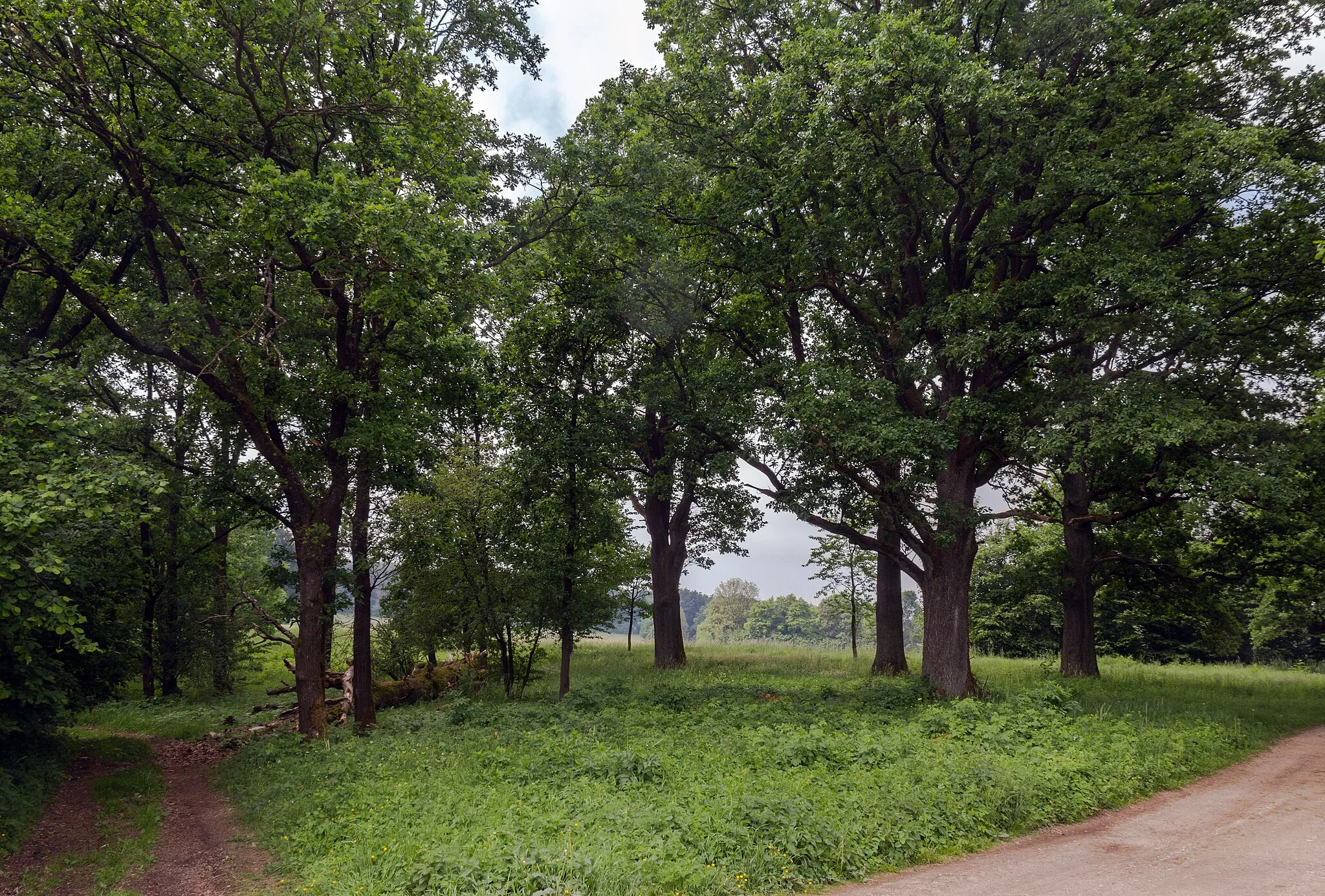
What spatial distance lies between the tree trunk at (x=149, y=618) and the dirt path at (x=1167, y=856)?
2214cm

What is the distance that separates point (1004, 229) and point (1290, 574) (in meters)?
12.3

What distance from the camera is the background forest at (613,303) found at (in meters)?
12.1

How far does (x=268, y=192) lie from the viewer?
11133 millimetres

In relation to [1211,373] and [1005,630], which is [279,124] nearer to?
[1211,373]

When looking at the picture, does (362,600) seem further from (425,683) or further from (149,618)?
(149,618)

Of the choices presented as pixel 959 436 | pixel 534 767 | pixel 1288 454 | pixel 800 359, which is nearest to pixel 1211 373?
pixel 1288 454

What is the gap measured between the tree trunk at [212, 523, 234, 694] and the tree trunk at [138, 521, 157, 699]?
66.7 inches

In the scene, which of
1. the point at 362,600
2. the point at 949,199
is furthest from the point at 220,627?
the point at 949,199

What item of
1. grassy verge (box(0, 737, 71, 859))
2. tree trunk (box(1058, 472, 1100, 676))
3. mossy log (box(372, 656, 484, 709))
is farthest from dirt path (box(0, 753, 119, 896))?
tree trunk (box(1058, 472, 1100, 676))

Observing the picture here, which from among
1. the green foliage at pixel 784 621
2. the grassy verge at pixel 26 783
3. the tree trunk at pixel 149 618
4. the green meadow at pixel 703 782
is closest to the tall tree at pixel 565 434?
the green meadow at pixel 703 782

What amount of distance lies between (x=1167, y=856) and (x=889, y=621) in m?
15.0

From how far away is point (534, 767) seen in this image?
9.90 meters

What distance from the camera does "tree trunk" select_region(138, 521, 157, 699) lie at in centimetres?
2114

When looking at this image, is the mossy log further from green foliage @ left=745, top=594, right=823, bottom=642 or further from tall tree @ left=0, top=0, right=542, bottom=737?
green foliage @ left=745, top=594, right=823, bottom=642
